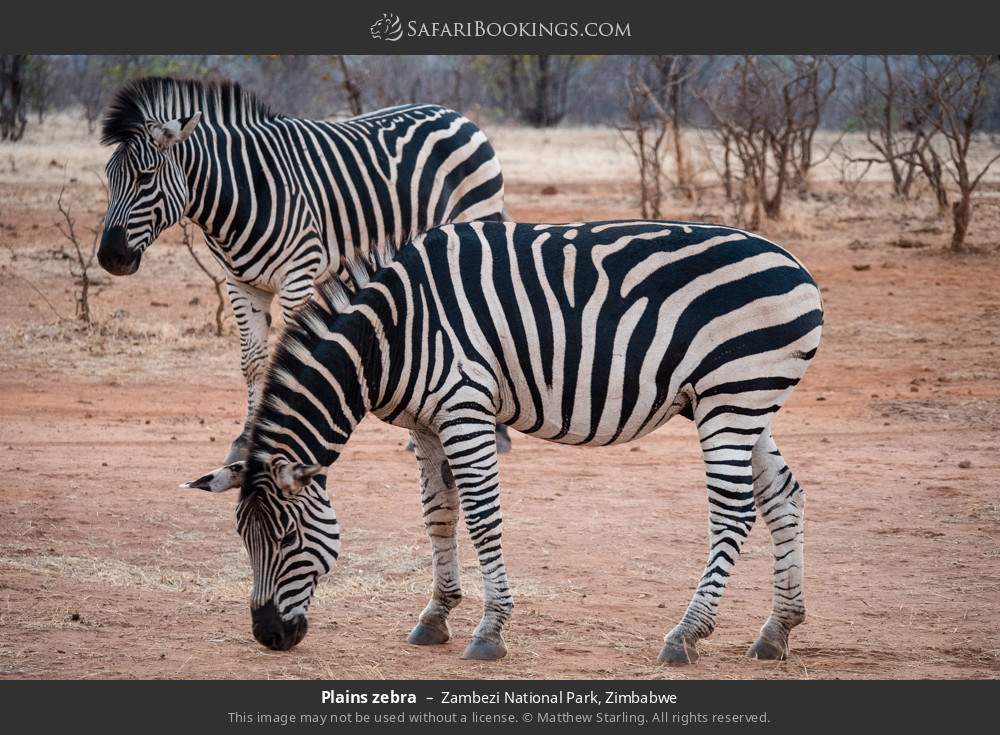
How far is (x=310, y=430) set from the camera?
4867 millimetres

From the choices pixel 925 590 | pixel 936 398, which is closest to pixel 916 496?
pixel 925 590

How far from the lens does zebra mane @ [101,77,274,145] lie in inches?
309

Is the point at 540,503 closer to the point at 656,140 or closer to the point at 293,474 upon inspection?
the point at 293,474

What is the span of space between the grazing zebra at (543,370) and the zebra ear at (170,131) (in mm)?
3184

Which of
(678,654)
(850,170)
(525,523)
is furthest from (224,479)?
(850,170)

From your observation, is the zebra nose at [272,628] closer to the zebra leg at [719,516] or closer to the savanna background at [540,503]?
the savanna background at [540,503]

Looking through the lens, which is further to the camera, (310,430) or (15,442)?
(15,442)

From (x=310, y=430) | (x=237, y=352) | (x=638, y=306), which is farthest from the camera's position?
(x=237, y=352)

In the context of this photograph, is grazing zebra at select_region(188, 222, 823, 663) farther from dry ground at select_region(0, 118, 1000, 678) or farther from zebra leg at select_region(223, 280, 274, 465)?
zebra leg at select_region(223, 280, 274, 465)

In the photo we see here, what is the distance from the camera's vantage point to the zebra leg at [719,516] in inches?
202
